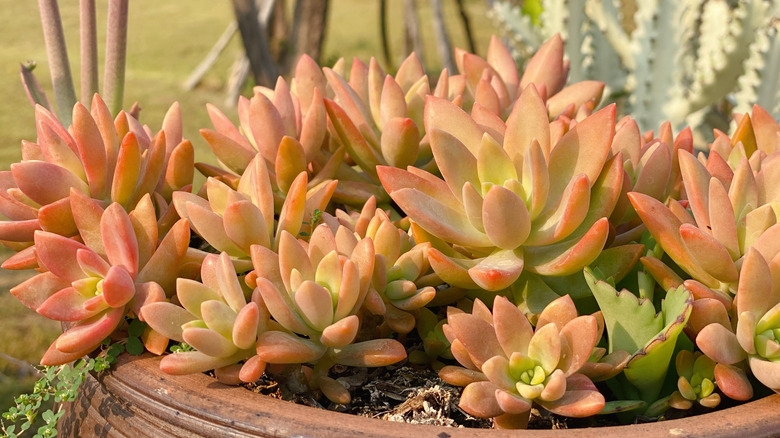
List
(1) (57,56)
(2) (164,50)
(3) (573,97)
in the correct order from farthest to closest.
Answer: (2) (164,50) < (1) (57,56) < (3) (573,97)

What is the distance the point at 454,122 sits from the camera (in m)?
0.64

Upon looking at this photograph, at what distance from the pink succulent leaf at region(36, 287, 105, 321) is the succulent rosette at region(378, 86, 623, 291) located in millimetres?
267

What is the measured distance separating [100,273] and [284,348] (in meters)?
0.18

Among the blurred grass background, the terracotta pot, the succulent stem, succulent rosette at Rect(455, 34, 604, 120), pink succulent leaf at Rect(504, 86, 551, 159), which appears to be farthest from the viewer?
the blurred grass background

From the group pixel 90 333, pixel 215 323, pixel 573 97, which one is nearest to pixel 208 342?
pixel 215 323

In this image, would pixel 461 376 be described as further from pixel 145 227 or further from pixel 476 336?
pixel 145 227

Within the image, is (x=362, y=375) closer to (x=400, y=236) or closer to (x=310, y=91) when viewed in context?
(x=400, y=236)

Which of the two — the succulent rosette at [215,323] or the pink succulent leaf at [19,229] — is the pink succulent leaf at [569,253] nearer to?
the succulent rosette at [215,323]

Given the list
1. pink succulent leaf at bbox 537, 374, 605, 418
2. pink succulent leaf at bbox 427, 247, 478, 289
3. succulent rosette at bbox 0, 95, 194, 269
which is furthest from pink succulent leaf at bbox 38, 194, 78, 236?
pink succulent leaf at bbox 537, 374, 605, 418

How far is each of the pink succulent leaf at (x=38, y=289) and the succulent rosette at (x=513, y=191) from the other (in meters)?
0.29

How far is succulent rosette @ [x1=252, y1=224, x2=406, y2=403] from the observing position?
1.80 feet

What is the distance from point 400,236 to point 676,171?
312mm

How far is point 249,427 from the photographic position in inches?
20.7

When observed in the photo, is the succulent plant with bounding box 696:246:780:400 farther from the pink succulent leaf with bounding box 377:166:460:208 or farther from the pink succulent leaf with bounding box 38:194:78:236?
the pink succulent leaf with bounding box 38:194:78:236
